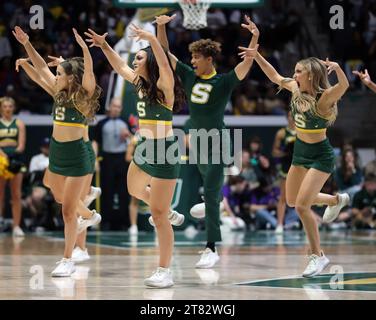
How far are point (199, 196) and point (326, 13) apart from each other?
646 centimetres

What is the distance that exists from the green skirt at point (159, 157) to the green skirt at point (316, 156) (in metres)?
1.35

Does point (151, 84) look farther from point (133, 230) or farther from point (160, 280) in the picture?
point (133, 230)

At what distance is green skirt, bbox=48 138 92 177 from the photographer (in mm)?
8453

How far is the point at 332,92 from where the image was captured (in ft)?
27.3

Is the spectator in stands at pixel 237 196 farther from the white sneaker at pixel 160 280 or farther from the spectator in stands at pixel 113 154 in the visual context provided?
the white sneaker at pixel 160 280

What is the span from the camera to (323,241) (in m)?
13.0

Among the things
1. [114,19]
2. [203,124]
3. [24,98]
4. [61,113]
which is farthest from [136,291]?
[114,19]

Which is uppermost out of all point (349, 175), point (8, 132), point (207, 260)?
point (8, 132)

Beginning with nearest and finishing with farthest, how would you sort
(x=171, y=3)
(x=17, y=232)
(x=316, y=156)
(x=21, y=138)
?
(x=316, y=156), (x=171, y=3), (x=17, y=232), (x=21, y=138)

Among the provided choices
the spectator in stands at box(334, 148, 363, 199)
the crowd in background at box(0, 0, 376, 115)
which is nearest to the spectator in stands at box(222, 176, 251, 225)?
the spectator in stands at box(334, 148, 363, 199)

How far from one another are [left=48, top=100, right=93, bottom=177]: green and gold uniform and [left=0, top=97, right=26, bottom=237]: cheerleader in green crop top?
5476mm

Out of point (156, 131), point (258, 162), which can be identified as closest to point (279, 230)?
point (258, 162)

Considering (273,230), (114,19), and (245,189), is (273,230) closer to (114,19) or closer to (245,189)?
(245,189)

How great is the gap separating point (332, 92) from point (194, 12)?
446 cm
